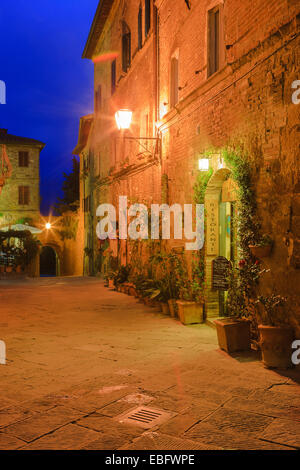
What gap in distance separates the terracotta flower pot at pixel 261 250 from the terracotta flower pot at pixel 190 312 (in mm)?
2503

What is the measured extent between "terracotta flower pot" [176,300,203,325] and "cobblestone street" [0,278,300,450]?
8.2 inches

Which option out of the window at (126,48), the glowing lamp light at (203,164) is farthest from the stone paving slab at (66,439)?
the window at (126,48)

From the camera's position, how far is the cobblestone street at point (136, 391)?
11.6 feet

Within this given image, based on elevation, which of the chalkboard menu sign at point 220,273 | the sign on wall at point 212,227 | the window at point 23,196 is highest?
the window at point 23,196

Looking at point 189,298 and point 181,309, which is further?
point 189,298

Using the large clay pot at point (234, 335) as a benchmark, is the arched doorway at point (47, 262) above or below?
below

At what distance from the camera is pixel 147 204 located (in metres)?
12.6

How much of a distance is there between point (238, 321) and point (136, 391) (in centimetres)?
210

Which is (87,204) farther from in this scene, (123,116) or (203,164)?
(203,164)

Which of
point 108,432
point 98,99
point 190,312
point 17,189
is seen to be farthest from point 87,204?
point 108,432

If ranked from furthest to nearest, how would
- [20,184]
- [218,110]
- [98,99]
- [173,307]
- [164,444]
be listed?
1. [20,184]
2. [98,99]
3. [173,307]
4. [218,110]
5. [164,444]

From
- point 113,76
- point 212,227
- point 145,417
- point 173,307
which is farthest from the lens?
point 113,76

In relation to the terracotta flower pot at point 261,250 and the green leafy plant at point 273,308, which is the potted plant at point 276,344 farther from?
the terracotta flower pot at point 261,250

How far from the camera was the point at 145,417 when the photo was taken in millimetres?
3949
